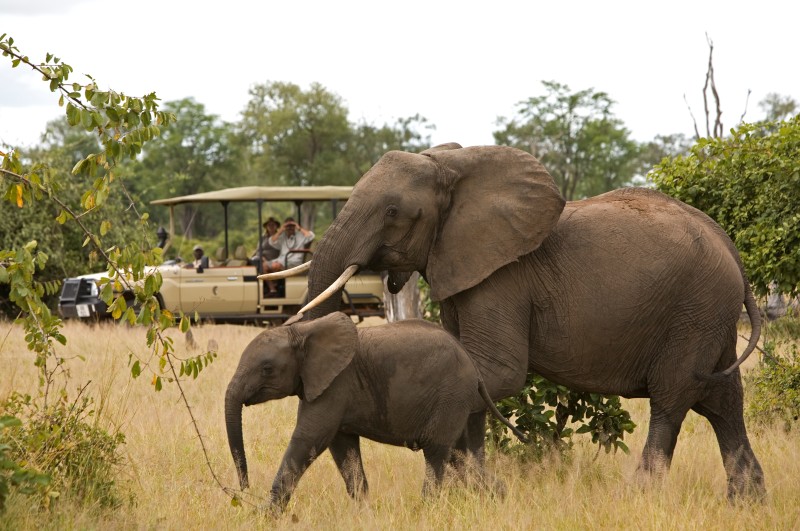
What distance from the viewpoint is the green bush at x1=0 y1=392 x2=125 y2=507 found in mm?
5812

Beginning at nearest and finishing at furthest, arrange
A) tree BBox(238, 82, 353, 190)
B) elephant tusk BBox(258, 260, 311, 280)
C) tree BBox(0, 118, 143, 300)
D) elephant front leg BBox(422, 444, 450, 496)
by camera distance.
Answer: elephant front leg BBox(422, 444, 450, 496) → elephant tusk BBox(258, 260, 311, 280) → tree BBox(0, 118, 143, 300) → tree BBox(238, 82, 353, 190)

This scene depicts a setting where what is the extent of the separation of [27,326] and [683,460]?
4432mm

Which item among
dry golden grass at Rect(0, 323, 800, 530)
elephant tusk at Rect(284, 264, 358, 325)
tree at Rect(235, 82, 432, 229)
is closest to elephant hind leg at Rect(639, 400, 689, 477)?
dry golden grass at Rect(0, 323, 800, 530)

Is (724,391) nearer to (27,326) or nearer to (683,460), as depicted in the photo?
(683,460)

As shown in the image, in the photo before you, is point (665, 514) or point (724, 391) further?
point (724, 391)

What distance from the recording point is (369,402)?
5.96 m

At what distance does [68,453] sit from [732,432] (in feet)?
12.8

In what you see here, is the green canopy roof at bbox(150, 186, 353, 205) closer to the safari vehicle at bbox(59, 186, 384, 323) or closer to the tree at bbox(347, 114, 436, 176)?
the safari vehicle at bbox(59, 186, 384, 323)

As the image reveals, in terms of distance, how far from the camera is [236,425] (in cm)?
589

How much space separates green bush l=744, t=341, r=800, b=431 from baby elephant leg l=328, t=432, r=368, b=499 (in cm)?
400

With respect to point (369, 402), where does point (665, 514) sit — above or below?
below

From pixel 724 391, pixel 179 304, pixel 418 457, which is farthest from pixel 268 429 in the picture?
pixel 179 304

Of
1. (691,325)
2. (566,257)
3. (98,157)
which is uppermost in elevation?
(98,157)

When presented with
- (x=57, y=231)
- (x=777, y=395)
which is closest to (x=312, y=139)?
(x=57, y=231)
